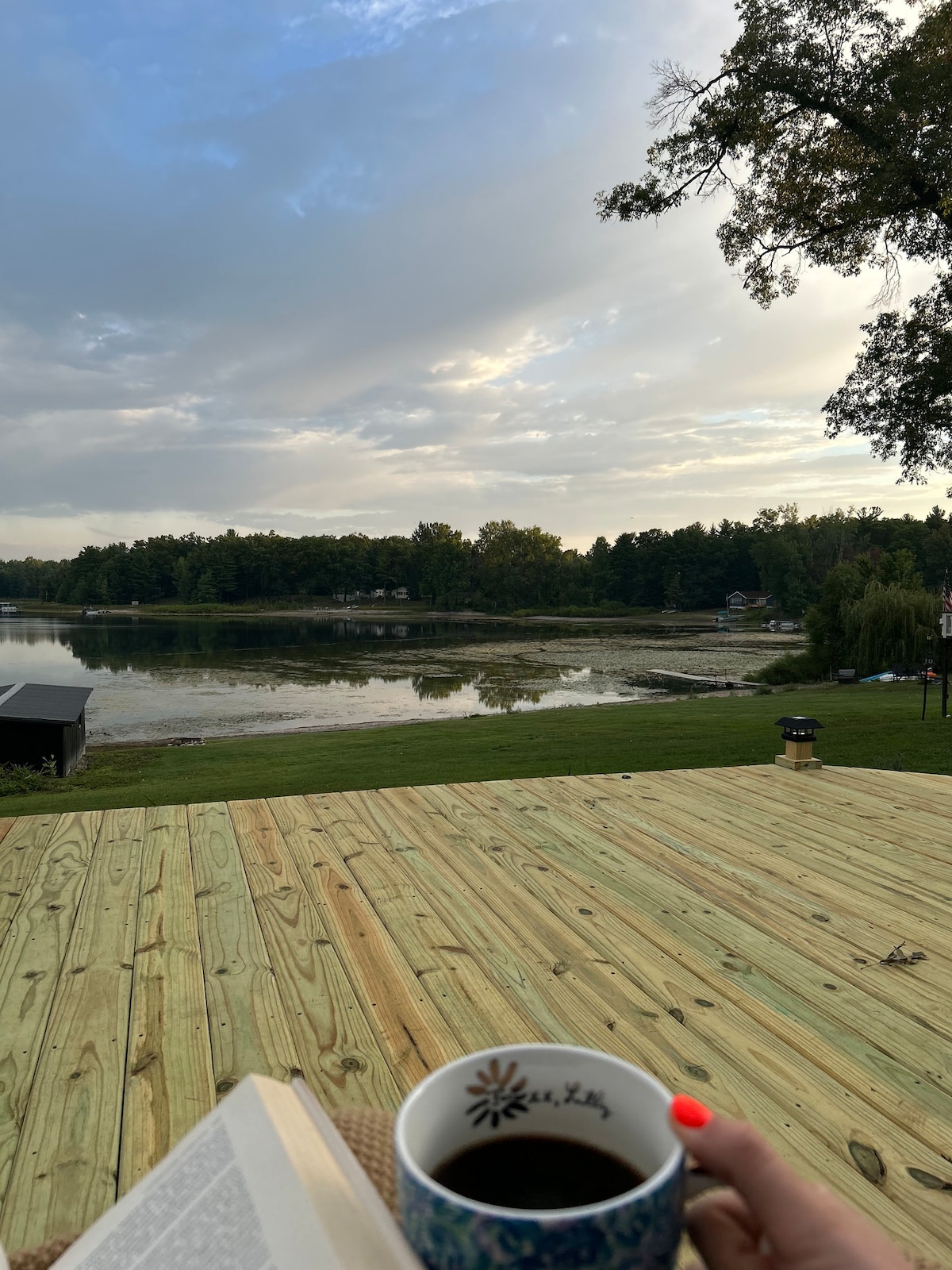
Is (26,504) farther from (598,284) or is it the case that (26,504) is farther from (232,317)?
(598,284)

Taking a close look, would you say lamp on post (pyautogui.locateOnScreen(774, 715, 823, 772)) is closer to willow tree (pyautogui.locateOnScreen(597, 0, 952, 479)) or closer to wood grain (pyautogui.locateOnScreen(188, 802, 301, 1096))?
wood grain (pyautogui.locateOnScreen(188, 802, 301, 1096))

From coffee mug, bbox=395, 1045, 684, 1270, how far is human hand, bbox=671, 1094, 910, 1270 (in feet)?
0.08

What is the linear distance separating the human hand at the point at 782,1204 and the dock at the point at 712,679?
72.5ft

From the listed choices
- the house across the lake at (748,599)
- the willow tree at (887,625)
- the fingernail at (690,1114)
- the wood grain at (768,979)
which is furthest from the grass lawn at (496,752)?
the house across the lake at (748,599)

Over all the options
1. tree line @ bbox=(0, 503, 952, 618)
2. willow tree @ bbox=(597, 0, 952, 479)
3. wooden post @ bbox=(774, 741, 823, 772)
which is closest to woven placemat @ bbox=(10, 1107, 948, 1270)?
wooden post @ bbox=(774, 741, 823, 772)

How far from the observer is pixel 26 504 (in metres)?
50.5

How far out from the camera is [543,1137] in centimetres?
52

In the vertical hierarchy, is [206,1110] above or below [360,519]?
below

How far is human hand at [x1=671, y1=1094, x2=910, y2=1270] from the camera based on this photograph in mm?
455

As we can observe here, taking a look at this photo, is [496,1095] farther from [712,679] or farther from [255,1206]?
[712,679]

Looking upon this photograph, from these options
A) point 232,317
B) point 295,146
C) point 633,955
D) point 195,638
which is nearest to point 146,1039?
point 633,955

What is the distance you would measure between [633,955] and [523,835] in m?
1.13

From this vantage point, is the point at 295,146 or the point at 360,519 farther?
the point at 360,519

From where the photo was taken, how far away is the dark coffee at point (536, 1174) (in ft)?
1.57
